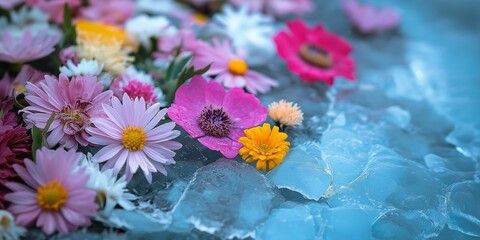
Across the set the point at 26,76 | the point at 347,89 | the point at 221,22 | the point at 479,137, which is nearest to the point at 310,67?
the point at 347,89

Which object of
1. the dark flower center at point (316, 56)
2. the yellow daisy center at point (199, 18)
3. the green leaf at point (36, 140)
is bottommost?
the yellow daisy center at point (199, 18)

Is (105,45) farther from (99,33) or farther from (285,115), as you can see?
(285,115)

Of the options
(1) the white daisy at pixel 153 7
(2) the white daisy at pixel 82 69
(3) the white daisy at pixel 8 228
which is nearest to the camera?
(3) the white daisy at pixel 8 228

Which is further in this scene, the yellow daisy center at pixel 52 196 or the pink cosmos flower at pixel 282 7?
the pink cosmos flower at pixel 282 7

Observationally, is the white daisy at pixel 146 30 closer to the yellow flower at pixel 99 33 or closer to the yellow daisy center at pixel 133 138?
the yellow flower at pixel 99 33

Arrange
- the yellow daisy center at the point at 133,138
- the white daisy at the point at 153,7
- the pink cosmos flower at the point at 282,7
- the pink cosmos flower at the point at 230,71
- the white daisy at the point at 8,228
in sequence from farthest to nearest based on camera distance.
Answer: the pink cosmos flower at the point at 282,7 < the white daisy at the point at 153,7 < the pink cosmos flower at the point at 230,71 < the yellow daisy center at the point at 133,138 < the white daisy at the point at 8,228

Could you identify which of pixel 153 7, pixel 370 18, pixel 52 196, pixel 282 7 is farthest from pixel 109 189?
pixel 370 18

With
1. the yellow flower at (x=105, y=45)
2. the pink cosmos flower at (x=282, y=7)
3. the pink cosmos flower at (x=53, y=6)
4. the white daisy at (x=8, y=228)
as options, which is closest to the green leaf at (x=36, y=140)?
the white daisy at (x=8, y=228)

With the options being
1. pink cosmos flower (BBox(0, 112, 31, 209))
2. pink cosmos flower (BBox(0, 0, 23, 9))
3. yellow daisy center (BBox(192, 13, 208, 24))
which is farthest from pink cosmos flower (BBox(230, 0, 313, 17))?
pink cosmos flower (BBox(0, 112, 31, 209))
